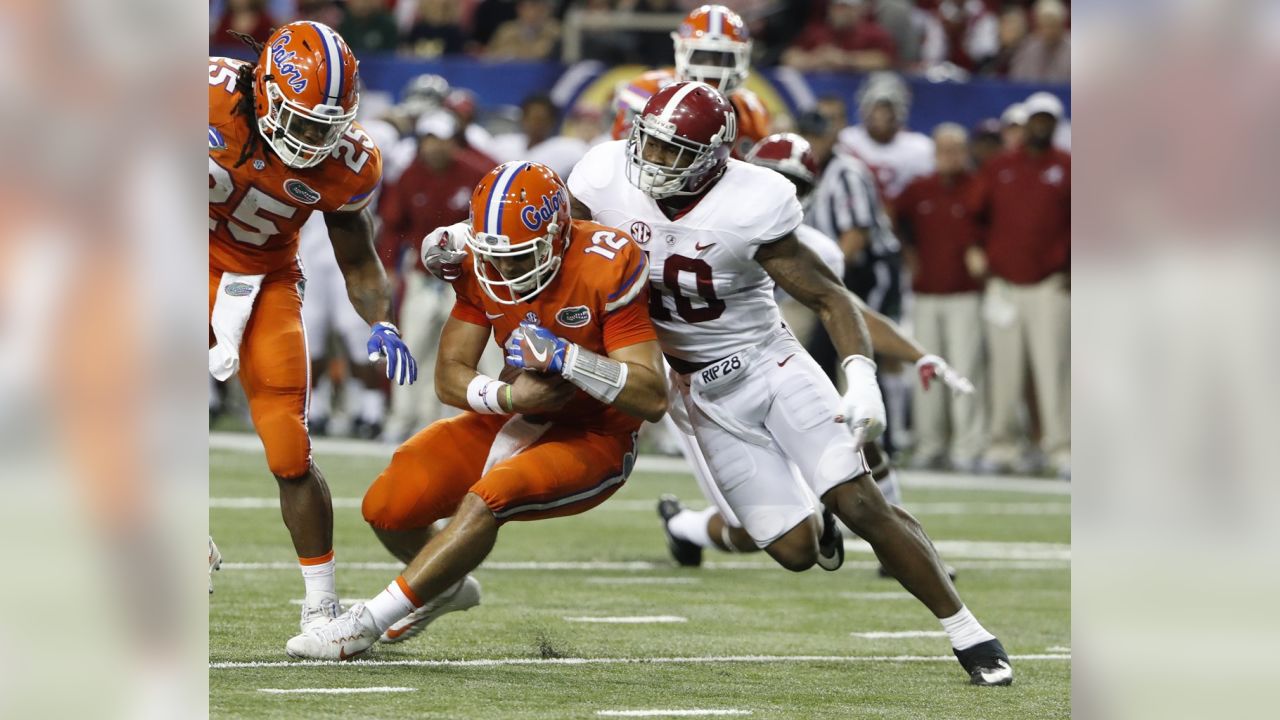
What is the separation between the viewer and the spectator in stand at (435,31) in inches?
484

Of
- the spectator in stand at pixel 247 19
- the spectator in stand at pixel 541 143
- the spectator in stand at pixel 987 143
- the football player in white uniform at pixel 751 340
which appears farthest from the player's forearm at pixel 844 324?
the spectator in stand at pixel 247 19

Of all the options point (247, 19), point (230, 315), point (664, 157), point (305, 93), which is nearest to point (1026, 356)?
point (247, 19)

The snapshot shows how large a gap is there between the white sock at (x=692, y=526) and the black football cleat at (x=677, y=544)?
23mm

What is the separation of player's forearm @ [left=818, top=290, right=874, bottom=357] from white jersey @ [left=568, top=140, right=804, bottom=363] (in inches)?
9.3

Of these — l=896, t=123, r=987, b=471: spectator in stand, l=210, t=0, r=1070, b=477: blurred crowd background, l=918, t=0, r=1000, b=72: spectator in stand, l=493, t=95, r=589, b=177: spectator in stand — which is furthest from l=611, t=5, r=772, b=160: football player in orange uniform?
l=918, t=0, r=1000, b=72: spectator in stand

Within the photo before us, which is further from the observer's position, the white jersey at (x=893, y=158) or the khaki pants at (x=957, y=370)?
the white jersey at (x=893, y=158)

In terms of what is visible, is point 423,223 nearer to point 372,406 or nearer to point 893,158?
point 372,406

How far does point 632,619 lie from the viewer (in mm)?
5734

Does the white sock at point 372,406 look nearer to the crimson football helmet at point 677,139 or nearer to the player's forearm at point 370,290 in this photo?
the player's forearm at point 370,290

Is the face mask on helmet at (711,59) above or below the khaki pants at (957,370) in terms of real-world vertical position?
above

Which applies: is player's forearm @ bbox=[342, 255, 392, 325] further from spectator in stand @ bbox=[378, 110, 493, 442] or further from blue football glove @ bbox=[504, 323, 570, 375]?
spectator in stand @ bbox=[378, 110, 493, 442]

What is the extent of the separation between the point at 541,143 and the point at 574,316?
623cm

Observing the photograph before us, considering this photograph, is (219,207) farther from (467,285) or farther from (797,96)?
(797,96)
